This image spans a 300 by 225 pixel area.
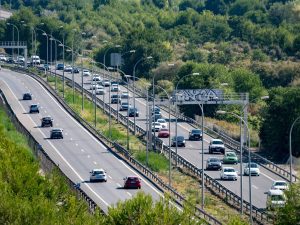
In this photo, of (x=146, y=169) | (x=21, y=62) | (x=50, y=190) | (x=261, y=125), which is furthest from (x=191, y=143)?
(x=21, y=62)

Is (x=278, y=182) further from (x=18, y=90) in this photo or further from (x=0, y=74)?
(x=0, y=74)

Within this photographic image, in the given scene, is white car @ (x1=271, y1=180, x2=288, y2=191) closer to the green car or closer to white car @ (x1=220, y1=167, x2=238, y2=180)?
white car @ (x1=220, y1=167, x2=238, y2=180)

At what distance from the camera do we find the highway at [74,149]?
328 feet

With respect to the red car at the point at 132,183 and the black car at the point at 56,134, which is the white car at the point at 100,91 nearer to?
the black car at the point at 56,134

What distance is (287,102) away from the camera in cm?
12731

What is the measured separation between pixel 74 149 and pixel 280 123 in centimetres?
1723

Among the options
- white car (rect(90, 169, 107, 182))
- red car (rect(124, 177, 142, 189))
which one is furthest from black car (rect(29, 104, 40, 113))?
red car (rect(124, 177, 142, 189))

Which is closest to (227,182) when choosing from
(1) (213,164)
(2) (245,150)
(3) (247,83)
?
(1) (213,164)

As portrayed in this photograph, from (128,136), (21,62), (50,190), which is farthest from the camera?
(21,62)

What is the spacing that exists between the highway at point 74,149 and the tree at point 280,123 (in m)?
13.7

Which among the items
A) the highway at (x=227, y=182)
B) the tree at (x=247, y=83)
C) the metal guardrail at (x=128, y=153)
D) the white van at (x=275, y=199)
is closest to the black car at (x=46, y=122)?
the metal guardrail at (x=128, y=153)

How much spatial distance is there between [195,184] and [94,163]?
11653 mm

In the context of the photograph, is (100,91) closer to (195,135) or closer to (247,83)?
(247,83)

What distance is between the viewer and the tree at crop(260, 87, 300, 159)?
12588 cm
